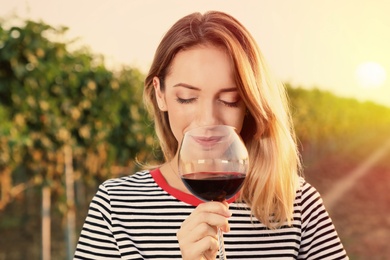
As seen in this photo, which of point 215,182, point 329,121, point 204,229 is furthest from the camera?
point 329,121

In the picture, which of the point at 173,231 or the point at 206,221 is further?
the point at 173,231

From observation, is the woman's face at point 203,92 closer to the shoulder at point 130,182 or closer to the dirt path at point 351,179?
the shoulder at point 130,182

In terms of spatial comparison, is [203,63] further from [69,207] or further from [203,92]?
[69,207]

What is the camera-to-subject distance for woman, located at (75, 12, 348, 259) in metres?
2.47

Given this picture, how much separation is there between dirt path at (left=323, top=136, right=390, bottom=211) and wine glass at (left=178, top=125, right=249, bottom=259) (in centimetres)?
1461

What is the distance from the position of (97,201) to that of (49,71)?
6.78 meters

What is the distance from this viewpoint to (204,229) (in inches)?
76.0

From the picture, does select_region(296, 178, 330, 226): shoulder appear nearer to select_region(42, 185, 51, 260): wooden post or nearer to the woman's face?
the woman's face

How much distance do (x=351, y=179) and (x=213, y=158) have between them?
69.0ft

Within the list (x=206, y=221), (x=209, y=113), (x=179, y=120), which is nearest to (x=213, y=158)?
(x=206, y=221)

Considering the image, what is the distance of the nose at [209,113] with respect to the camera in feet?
7.57

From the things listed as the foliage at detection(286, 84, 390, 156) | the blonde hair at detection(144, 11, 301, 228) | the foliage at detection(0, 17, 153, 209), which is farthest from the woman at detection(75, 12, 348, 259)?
the foliage at detection(286, 84, 390, 156)

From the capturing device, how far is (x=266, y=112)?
101 inches

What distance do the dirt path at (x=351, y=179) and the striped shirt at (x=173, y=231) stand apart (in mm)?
13992
